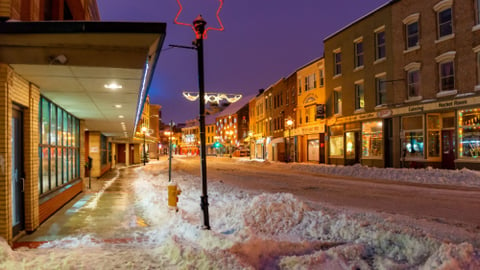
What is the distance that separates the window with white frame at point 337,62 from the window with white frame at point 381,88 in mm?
5010

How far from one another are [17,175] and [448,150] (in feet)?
70.7

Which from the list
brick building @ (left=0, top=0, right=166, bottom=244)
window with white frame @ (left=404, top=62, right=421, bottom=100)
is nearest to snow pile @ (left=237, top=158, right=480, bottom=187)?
window with white frame @ (left=404, top=62, right=421, bottom=100)

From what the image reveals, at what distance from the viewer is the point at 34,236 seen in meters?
8.22

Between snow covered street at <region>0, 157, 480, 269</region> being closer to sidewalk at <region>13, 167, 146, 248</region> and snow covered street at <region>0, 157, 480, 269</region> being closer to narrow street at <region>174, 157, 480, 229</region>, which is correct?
sidewalk at <region>13, 167, 146, 248</region>

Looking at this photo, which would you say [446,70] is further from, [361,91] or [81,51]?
[81,51]

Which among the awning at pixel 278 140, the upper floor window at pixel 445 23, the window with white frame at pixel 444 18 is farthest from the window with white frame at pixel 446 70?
the awning at pixel 278 140

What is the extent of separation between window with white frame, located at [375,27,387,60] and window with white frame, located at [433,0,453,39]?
15.1 feet

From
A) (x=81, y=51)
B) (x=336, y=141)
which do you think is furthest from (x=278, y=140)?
(x=81, y=51)

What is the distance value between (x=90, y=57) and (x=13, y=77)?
1.75 meters

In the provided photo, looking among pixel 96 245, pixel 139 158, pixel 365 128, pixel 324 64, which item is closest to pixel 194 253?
pixel 96 245

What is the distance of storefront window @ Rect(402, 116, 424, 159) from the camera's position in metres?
23.3

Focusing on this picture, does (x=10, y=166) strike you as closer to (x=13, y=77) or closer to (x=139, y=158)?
(x=13, y=77)

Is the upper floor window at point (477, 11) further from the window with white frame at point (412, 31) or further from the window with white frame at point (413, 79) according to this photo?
the window with white frame at point (413, 79)

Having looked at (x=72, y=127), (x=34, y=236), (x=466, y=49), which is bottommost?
(x=34, y=236)
